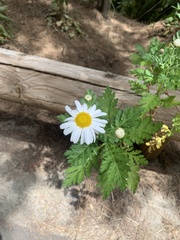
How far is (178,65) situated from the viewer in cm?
149

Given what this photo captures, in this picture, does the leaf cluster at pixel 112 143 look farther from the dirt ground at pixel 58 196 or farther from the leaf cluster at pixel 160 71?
the dirt ground at pixel 58 196

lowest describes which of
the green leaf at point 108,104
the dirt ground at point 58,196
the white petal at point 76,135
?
the dirt ground at point 58,196

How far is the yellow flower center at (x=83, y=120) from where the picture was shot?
1.42 meters

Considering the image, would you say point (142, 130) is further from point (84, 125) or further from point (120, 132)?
point (84, 125)

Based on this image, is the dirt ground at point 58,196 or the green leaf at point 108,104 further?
the dirt ground at point 58,196

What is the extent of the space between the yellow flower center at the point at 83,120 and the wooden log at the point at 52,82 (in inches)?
26.0

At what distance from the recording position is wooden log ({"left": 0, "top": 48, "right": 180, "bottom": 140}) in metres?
2.06

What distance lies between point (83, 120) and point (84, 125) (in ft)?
0.09

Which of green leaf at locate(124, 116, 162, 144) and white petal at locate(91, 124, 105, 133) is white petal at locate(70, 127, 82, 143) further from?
green leaf at locate(124, 116, 162, 144)

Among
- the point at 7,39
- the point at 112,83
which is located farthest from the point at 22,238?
the point at 7,39

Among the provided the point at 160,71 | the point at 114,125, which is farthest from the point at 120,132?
the point at 160,71

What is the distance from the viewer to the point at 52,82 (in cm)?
209

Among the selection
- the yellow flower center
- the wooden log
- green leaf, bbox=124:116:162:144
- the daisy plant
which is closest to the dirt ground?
the wooden log

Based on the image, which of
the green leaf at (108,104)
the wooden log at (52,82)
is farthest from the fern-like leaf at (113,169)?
the wooden log at (52,82)
